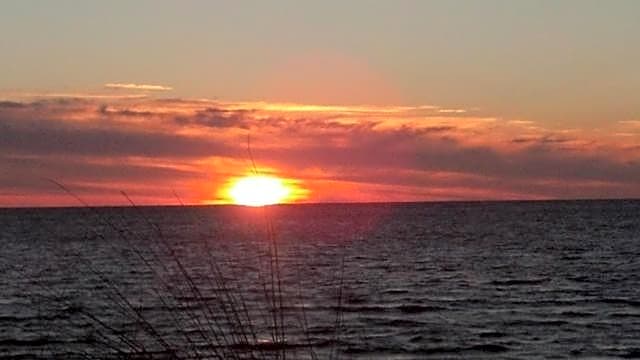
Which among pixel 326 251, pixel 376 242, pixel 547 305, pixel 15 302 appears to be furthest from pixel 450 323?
pixel 376 242

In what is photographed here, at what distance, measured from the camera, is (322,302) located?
38.5 meters

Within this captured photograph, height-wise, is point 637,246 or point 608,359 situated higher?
point 637,246

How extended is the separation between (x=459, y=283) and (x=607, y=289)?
20.6 ft

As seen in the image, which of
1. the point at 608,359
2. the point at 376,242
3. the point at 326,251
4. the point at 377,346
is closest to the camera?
the point at 608,359

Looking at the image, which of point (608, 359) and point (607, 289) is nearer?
point (608, 359)

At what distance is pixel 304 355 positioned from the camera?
23297mm

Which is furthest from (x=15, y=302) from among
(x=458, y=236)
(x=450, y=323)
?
(x=458, y=236)

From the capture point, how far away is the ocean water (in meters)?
8.12

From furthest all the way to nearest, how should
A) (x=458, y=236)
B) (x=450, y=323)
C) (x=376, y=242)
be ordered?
(x=458, y=236) → (x=376, y=242) → (x=450, y=323)

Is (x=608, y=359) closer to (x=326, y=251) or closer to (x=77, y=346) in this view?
(x=77, y=346)

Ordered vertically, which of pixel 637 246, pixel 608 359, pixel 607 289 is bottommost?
pixel 608 359

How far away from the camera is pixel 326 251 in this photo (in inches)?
3150

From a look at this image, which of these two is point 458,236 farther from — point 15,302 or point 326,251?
point 15,302

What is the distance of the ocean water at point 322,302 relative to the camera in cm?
812
